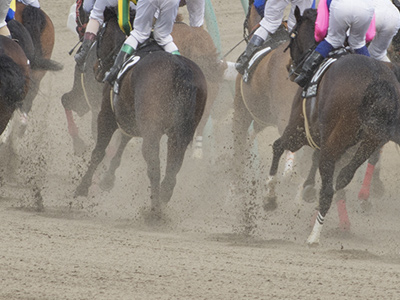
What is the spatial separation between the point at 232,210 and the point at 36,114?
407 cm

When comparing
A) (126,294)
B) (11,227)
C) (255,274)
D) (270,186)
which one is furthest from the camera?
(270,186)

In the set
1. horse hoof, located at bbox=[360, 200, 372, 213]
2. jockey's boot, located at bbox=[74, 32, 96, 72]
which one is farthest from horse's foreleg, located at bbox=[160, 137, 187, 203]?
horse hoof, located at bbox=[360, 200, 372, 213]

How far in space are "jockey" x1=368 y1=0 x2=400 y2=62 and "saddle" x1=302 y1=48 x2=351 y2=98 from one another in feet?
2.66

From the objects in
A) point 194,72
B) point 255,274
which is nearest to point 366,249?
→ point 255,274

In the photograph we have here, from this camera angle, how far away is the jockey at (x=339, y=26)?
20.8 feet

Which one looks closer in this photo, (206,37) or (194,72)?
(194,72)

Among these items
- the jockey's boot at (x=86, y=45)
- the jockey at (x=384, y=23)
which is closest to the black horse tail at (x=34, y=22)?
the jockey's boot at (x=86, y=45)

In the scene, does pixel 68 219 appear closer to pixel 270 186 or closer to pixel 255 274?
pixel 270 186

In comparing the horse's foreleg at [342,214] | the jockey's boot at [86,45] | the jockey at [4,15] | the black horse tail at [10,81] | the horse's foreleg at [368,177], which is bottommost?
the horse's foreleg at [368,177]

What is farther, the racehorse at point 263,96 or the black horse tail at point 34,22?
the black horse tail at point 34,22

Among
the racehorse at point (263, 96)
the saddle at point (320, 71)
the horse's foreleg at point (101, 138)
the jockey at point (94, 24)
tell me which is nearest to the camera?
the saddle at point (320, 71)

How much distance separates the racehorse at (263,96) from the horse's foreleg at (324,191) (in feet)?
4.79

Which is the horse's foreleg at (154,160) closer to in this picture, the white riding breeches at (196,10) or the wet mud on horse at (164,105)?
Answer: the wet mud on horse at (164,105)

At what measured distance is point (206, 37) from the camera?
8758 millimetres
